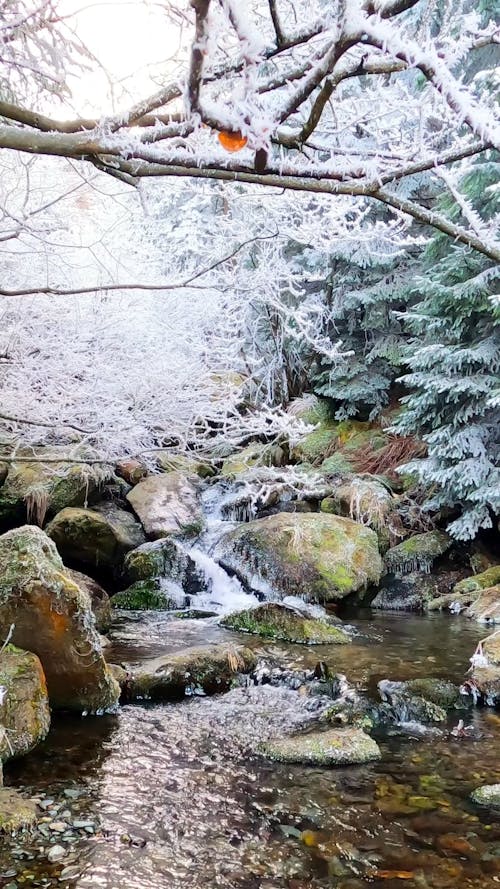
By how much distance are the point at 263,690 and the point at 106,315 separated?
13.1 ft

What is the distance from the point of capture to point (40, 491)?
33.7ft

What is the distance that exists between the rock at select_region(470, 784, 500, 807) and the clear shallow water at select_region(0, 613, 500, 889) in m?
0.07

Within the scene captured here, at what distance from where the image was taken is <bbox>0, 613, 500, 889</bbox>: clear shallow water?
117 inches

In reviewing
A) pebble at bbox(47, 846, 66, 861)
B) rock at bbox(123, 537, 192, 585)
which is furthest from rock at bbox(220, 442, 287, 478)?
pebble at bbox(47, 846, 66, 861)

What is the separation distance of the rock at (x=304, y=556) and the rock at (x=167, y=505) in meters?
1.11

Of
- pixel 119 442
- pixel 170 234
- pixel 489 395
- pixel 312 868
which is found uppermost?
pixel 170 234

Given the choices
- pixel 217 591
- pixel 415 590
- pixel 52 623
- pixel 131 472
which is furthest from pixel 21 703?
pixel 131 472

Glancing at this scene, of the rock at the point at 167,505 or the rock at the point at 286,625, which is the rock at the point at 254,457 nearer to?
the rock at the point at 167,505

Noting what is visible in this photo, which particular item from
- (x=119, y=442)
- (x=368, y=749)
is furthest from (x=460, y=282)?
(x=368, y=749)

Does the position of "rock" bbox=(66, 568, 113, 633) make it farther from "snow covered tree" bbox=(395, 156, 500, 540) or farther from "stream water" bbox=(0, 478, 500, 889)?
"snow covered tree" bbox=(395, 156, 500, 540)

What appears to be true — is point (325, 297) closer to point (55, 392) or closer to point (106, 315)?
point (106, 315)

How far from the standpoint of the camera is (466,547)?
A: 1080 centimetres

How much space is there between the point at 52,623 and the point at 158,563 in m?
5.15

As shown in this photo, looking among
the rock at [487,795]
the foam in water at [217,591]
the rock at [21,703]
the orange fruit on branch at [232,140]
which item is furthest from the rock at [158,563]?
the orange fruit on branch at [232,140]
